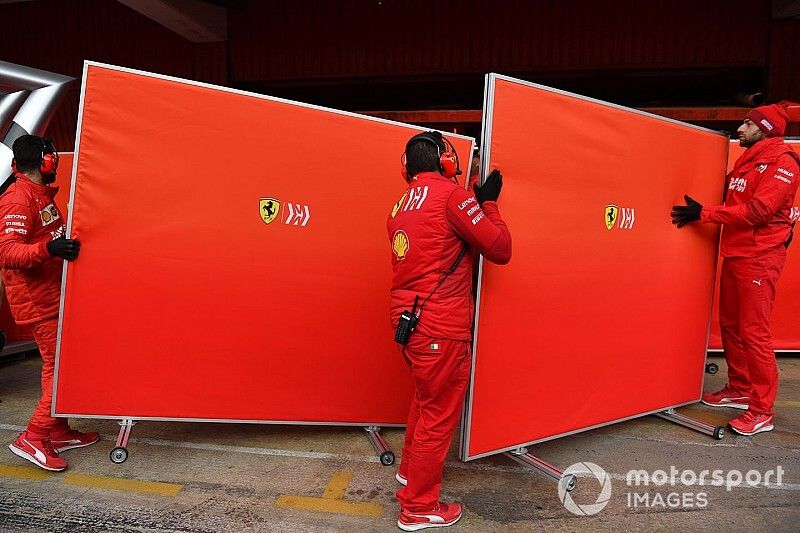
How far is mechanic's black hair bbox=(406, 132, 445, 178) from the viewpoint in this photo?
287 cm

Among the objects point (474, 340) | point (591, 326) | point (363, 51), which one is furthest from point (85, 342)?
point (363, 51)

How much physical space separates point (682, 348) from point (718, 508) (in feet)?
4.68

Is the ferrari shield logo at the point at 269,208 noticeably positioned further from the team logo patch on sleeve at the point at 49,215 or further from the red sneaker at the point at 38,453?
the red sneaker at the point at 38,453

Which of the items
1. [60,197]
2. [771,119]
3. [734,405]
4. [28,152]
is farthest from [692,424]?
[60,197]

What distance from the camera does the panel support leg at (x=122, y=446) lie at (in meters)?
3.50

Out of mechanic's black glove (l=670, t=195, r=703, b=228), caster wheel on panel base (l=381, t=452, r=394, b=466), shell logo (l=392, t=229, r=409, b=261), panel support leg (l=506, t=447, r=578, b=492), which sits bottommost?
caster wheel on panel base (l=381, t=452, r=394, b=466)

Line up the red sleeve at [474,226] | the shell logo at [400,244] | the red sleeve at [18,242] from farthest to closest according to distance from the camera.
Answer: the red sleeve at [18,242] < the shell logo at [400,244] < the red sleeve at [474,226]

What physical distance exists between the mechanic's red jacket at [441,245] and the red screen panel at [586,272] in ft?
1.23

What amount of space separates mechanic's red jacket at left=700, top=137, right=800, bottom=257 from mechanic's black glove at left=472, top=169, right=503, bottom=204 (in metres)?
2.03

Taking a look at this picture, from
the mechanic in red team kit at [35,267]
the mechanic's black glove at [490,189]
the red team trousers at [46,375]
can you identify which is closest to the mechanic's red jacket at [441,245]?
the mechanic's black glove at [490,189]

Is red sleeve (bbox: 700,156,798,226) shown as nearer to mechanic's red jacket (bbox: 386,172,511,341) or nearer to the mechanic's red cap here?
the mechanic's red cap

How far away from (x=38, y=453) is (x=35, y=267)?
1.20m

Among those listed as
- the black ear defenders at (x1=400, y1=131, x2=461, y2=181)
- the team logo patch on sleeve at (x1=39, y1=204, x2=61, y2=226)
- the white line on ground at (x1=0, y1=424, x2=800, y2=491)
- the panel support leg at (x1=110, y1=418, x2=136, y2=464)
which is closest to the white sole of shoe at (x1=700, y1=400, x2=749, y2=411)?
the white line on ground at (x1=0, y1=424, x2=800, y2=491)

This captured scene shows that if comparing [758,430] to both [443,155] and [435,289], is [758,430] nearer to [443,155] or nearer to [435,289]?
[435,289]
